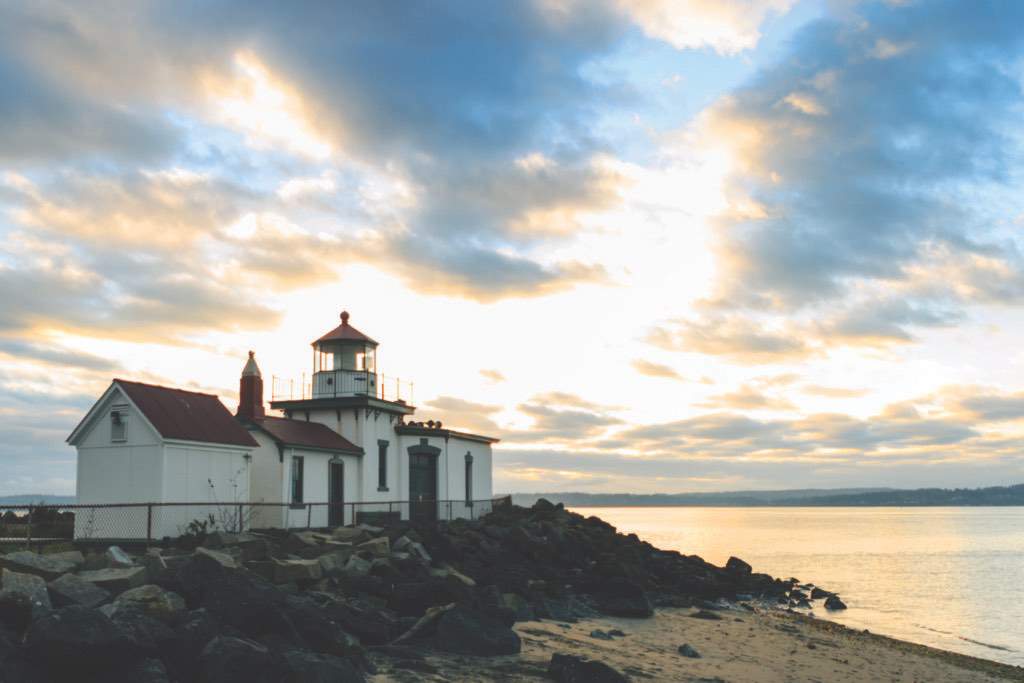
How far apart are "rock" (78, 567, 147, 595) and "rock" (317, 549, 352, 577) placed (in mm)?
4350

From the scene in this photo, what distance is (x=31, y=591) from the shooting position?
10.6 m

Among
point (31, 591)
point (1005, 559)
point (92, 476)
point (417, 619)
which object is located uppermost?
point (92, 476)

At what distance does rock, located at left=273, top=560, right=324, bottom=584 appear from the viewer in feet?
51.6

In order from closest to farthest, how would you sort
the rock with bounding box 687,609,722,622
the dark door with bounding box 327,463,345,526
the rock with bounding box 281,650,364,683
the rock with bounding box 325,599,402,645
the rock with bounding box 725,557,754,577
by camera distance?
1. the rock with bounding box 281,650,364,683
2. the rock with bounding box 325,599,402,645
3. the rock with bounding box 687,609,722,622
4. the dark door with bounding box 327,463,345,526
5. the rock with bounding box 725,557,754,577

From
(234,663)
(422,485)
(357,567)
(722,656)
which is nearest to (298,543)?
(357,567)

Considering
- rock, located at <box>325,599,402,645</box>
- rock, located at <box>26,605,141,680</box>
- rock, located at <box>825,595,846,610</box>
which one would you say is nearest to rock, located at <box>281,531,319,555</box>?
rock, located at <box>325,599,402,645</box>

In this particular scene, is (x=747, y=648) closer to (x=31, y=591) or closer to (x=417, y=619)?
(x=417, y=619)

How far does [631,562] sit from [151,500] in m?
16.9

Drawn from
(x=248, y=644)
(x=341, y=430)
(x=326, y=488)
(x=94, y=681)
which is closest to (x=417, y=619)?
(x=248, y=644)

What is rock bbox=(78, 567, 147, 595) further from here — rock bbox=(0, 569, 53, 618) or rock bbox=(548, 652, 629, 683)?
rock bbox=(548, 652, 629, 683)

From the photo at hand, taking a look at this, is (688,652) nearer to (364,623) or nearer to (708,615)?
(364,623)

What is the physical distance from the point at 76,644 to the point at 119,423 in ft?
60.8

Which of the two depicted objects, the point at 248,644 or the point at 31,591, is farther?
the point at 31,591

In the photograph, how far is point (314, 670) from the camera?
31.9 ft
